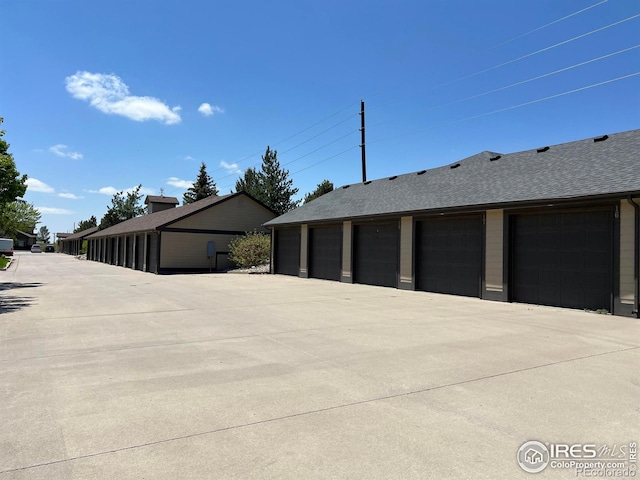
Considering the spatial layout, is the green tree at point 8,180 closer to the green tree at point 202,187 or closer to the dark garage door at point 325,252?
the dark garage door at point 325,252

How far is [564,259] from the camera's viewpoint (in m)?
12.1

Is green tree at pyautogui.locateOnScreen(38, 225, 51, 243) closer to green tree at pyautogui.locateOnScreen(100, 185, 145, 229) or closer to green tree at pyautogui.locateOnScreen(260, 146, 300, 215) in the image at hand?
green tree at pyautogui.locateOnScreen(100, 185, 145, 229)

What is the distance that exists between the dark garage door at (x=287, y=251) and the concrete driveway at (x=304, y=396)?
1528cm

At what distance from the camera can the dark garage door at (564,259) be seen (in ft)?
36.9

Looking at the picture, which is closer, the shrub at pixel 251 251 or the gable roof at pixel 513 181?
the gable roof at pixel 513 181

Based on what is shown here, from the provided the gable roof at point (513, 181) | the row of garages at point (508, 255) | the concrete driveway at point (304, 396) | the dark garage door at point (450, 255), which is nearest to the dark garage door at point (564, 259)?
the row of garages at point (508, 255)

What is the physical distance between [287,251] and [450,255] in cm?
1216

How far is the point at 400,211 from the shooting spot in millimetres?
17047

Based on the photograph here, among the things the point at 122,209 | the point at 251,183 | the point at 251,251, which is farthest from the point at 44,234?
the point at 251,251

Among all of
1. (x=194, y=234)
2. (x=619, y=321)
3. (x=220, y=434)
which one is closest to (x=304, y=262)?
(x=194, y=234)

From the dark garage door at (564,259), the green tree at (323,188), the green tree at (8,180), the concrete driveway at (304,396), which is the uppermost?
the green tree at (323,188)

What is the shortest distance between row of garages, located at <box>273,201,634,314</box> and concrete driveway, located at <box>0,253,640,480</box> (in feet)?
7.89

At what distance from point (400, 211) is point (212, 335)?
10.9 metres

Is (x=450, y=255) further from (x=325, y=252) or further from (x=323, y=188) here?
(x=323, y=188)
